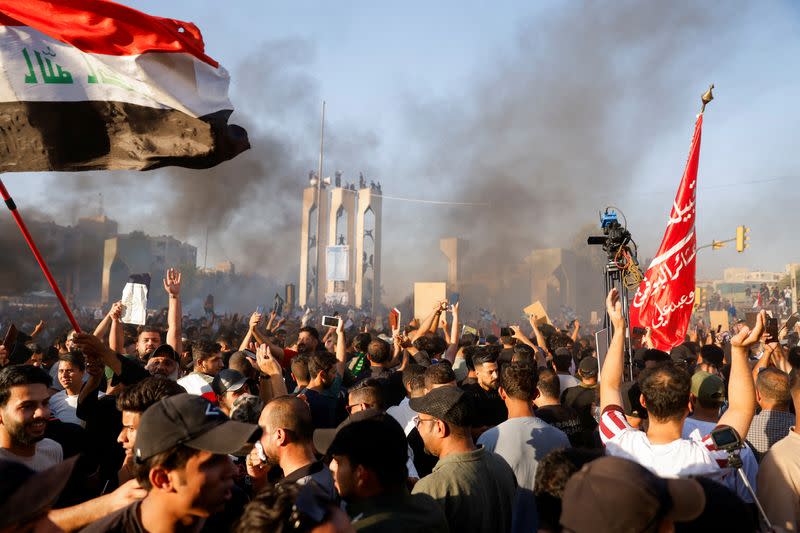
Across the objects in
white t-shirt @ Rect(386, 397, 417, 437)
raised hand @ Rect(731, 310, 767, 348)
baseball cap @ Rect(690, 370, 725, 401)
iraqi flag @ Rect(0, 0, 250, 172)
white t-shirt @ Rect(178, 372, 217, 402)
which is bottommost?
white t-shirt @ Rect(386, 397, 417, 437)

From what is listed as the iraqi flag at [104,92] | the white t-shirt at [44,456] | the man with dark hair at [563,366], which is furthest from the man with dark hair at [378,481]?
the man with dark hair at [563,366]

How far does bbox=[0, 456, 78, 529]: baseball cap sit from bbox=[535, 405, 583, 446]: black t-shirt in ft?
10.1

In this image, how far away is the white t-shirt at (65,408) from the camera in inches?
164

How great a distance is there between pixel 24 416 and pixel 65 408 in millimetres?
1343

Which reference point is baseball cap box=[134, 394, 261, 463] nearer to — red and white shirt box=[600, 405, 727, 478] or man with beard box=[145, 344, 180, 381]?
red and white shirt box=[600, 405, 727, 478]

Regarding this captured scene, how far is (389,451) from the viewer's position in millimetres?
2371

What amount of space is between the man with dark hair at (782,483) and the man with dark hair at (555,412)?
4.38 ft

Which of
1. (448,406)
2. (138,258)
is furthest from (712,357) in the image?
(138,258)

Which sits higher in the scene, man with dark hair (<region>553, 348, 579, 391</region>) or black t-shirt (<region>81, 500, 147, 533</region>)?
black t-shirt (<region>81, 500, 147, 533</region>)

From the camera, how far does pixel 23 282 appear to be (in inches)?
856

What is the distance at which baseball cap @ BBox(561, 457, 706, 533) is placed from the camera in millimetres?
1506

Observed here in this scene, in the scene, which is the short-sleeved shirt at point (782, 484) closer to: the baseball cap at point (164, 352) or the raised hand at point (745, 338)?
the raised hand at point (745, 338)

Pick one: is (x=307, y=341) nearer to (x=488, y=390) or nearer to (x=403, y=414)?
(x=403, y=414)

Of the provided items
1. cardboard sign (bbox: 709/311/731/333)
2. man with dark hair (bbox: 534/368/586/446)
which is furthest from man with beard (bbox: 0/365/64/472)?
cardboard sign (bbox: 709/311/731/333)
